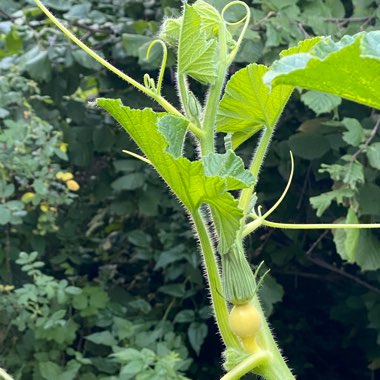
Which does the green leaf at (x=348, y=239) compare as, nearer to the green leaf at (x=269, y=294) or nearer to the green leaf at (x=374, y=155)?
the green leaf at (x=374, y=155)

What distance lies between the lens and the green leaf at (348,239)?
1.29 metres

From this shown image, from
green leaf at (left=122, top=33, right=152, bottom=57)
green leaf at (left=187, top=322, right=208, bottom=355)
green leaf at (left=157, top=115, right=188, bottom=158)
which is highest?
green leaf at (left=157, top=115, right=188, bottom=158)

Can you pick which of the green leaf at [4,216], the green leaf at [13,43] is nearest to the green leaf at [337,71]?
the green leaf at [4,216]

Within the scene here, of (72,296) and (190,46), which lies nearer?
(190,46)

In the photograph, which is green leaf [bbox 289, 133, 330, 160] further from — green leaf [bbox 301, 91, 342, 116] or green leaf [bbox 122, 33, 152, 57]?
green leaf [bbox 122, 33, 152, 57]

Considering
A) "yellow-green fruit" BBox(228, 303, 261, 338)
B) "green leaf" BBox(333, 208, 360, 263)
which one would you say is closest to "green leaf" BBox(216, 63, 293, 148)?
"yellow-green fruit" BBox(228, 303, 261, 338)

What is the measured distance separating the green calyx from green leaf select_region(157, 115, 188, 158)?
6cm

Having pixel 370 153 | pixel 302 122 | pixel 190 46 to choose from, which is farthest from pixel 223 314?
pixel 302 122

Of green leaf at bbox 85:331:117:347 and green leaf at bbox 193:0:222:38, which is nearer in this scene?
green leaf at bbox 193:0:222:38

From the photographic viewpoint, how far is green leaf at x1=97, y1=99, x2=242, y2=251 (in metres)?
0.35

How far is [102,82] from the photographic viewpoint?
1.73m

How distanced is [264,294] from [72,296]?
40 centimetres

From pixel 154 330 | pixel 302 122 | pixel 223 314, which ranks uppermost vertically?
pixel 223 314

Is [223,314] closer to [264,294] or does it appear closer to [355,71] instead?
[355,71]
